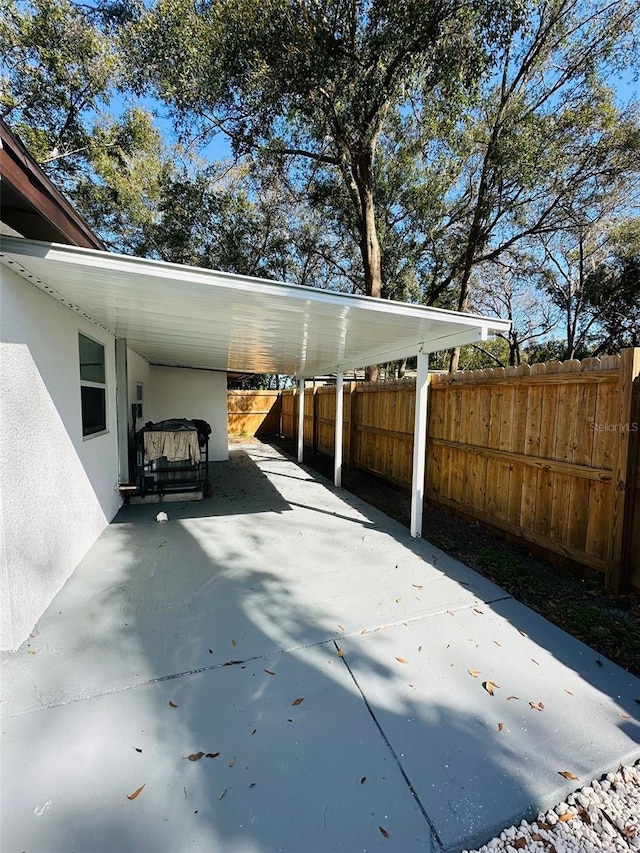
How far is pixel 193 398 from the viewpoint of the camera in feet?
31.8

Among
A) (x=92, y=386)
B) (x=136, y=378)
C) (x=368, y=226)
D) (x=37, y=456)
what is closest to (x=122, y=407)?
(x=92, y=386)

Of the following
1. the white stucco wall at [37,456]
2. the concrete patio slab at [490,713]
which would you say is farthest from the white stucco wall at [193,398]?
the concrete patio slab at [490,713]

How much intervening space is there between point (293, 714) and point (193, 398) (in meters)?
8.66

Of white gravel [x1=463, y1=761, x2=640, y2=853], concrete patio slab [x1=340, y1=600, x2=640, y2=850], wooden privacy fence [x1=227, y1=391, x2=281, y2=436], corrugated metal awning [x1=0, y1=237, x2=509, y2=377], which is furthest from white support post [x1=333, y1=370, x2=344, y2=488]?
wooden privacy fence [x1=227, y1=391, x2=281, y2=436]

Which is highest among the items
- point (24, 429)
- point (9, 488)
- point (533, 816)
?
point (24, 429)

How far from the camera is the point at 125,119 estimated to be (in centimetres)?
929

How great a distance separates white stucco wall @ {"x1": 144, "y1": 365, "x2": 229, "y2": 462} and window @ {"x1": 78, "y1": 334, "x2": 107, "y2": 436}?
458 centimetres

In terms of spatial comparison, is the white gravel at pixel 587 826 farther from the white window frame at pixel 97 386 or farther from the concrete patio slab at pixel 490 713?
the white window frame at pixel 97 386

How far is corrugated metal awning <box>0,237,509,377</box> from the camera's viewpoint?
2.39 m

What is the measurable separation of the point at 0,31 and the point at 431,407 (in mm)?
10782

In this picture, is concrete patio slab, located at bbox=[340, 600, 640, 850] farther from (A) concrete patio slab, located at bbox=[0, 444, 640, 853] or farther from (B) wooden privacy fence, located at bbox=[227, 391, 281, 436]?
(B) wooden privacy fence, located at bbox=[227, 391, 281, 436]

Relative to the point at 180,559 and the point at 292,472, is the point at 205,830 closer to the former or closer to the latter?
the point at 180,559

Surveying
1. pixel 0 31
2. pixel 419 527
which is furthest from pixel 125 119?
pixel 419 527

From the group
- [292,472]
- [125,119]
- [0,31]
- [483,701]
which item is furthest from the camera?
[125,119]
